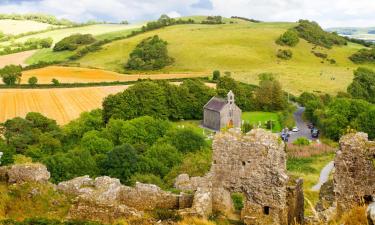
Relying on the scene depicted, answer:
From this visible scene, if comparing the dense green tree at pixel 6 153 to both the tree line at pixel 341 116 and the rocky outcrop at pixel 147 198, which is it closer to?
the rocky outcrop at pixel 147 198

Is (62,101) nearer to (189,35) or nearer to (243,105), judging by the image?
(243,105)

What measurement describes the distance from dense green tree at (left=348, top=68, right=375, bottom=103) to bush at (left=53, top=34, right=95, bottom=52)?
86.6 m

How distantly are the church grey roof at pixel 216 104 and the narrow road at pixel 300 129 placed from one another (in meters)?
12.5

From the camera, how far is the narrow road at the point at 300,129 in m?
73.0

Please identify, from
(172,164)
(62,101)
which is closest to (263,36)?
(62,101)

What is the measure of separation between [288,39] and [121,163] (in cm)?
11307

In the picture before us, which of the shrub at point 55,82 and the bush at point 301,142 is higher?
the shrub at point 55,82

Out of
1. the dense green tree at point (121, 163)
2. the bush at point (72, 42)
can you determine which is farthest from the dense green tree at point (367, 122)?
the bush at point (72, 42)

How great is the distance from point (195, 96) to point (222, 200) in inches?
2885

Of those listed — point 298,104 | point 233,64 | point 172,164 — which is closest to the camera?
point 172,164

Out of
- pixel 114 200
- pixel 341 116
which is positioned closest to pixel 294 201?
pixel 114 200

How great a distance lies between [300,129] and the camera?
7881 cm

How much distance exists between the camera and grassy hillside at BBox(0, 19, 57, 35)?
183 m

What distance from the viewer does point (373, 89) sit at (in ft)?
333
